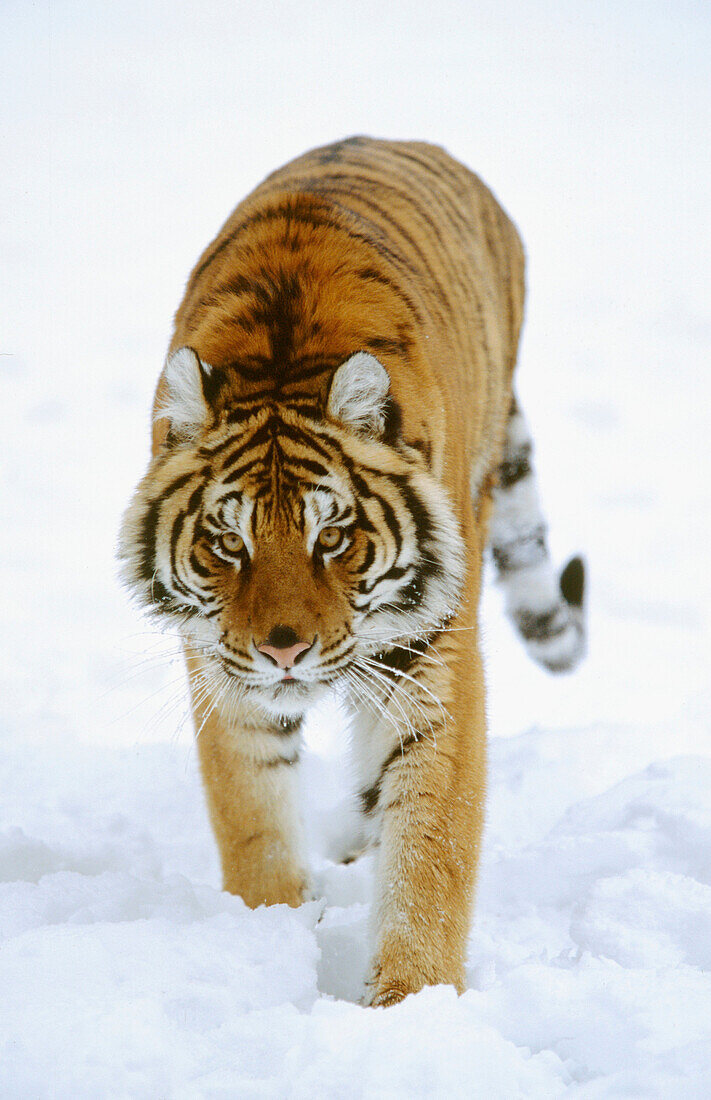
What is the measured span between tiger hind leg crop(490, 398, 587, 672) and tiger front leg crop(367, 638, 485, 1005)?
A: 148cm

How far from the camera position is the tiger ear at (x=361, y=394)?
161 centimetres

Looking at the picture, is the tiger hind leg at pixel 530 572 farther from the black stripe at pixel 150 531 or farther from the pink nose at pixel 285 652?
the pink nose at pixel 285 652

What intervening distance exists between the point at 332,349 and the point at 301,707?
2.05 ft

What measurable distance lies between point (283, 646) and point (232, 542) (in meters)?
0.20

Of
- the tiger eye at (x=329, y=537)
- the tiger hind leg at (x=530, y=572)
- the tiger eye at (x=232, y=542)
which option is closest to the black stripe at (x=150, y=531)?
the tiger eye at (x=232, y=542)

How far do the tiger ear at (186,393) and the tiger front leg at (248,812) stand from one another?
0.47 metres

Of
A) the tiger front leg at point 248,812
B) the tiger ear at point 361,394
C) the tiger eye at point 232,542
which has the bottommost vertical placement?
the tiger front leg at point 248,812

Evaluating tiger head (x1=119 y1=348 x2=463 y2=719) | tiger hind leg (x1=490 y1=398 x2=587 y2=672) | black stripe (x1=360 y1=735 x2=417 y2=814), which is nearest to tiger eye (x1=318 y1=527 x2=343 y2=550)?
tiger head (x1=119 y1=348 x2=463 y2=719)

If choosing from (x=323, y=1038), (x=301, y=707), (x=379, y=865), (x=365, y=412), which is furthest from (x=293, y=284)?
(x=323, y=1038)

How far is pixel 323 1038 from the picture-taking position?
1189mm

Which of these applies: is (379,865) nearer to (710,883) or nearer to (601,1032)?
(601,1032)

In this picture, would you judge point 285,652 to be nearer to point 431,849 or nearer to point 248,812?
point 431,849

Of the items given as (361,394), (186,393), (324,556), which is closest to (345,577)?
(324,556)

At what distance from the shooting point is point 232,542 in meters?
1.65
